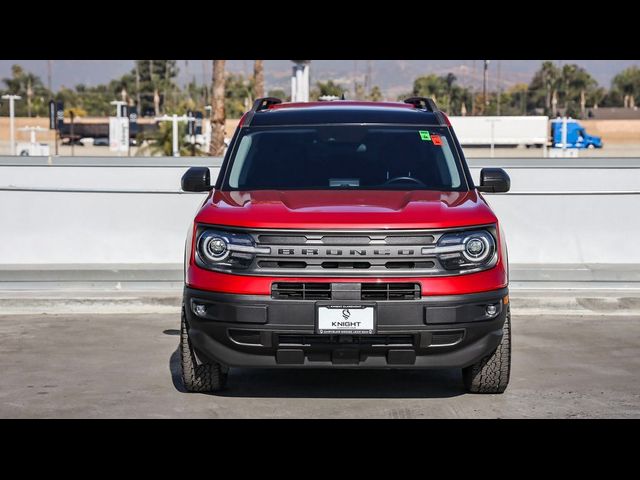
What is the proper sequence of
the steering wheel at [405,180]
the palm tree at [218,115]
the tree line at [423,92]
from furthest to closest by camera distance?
the tree line at [423,92], the palm tree at [218,115], the steering wheel at [405,180]

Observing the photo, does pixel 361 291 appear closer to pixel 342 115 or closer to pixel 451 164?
pixel 451 164

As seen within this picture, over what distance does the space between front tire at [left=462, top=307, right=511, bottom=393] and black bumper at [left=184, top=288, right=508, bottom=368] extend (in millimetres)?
315

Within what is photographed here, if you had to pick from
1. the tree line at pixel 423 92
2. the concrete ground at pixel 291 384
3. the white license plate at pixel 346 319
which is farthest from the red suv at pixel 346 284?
the tree line at pixel 423 92

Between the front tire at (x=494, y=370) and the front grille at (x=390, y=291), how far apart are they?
0.80m

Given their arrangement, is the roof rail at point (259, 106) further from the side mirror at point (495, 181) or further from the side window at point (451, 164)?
the side mirror at point (495, 181)

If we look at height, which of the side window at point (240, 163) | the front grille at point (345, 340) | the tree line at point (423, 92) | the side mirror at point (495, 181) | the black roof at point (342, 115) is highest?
the tree line at point (423, 92)

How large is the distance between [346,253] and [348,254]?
1 cm

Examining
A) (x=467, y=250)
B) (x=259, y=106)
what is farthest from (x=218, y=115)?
(x=467, y=250)

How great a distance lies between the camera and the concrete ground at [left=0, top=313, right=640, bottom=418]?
284 inches

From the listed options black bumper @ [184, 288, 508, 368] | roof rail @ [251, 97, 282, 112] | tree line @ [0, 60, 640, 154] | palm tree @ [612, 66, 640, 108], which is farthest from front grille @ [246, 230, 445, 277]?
palm tree @ [612, 66, 640, 108]

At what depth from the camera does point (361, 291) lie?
273 inches

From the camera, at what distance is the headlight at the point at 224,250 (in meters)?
7.06

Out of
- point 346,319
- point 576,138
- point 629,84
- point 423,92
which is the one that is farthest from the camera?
point 629,84

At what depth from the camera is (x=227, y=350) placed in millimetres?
7129
